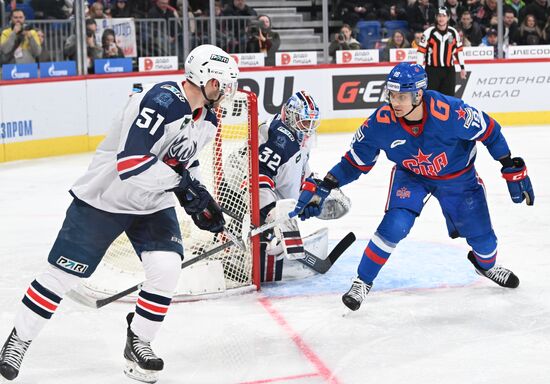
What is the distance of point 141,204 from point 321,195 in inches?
42.2

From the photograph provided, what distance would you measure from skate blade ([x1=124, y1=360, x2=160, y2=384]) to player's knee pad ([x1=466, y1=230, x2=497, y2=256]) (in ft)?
5.46

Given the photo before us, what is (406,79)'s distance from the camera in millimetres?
3729

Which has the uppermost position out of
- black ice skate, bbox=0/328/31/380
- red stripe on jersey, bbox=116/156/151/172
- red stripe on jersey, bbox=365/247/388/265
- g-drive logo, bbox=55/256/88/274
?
red stripe on jersey, bbox=116/156/151/172

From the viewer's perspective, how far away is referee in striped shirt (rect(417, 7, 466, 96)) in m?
10.3

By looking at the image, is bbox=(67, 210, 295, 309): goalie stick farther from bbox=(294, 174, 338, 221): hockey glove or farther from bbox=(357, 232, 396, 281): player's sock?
bbox=(357, 232, 396, 281): player's sock

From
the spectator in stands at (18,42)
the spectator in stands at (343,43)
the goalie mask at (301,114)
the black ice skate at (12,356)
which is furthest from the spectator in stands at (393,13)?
the black ice skate at (12,356)

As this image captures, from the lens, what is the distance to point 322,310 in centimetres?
411

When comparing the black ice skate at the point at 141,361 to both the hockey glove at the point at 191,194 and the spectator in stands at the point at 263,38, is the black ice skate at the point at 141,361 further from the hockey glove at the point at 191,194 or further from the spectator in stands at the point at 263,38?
the spectator in stands at the point at 263,38

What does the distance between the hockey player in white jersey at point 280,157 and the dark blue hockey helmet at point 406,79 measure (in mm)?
667

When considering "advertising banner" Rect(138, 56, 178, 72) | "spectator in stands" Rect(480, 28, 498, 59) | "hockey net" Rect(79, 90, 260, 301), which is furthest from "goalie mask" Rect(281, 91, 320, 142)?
"spectator in stands" Rect(480, 28, 498, 59)

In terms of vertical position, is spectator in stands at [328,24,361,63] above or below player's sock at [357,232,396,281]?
above

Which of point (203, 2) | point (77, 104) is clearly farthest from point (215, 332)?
point (203, 2)

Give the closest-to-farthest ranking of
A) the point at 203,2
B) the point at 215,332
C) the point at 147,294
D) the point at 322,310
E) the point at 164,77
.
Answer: the point at 147,294
the point at 215,332
the point at 322,310
the point at 164,77
the point at 203,2

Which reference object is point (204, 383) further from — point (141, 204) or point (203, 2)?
point (203, 2)
